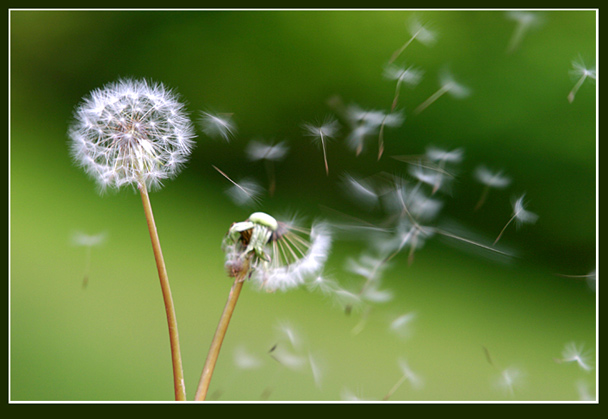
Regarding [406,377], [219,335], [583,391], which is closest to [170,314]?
[219,335]

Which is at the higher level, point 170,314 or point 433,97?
point 433,97

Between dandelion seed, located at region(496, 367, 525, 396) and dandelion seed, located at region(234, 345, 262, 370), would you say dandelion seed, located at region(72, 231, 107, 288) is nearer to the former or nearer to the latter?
dandelion seed, located at region(234, 345, 262, 370)

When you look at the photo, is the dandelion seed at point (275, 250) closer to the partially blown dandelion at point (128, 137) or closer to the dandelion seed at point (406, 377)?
the partially blown dandelion at point (128, 137)

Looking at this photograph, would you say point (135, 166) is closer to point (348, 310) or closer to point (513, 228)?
point (348, 310)

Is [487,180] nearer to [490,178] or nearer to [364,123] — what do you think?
[490,178]

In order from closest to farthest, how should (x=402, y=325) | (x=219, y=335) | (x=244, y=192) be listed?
(x=219, y=335)
(x=244, y=192)
(x=402, y=325)

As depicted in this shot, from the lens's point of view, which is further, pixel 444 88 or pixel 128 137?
pixel 444 88

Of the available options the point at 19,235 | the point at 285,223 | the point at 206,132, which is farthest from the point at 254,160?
the point at 19,235
